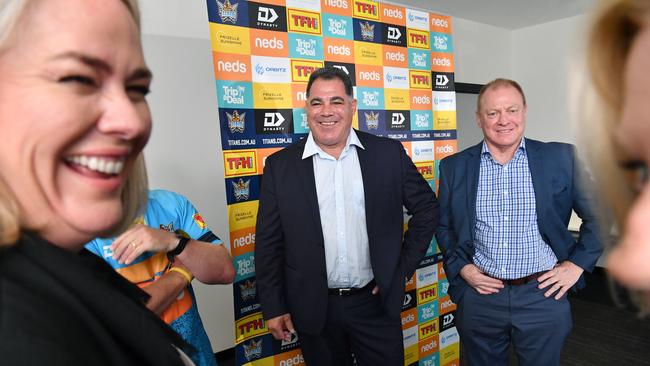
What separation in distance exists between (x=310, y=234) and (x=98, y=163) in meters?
1.53

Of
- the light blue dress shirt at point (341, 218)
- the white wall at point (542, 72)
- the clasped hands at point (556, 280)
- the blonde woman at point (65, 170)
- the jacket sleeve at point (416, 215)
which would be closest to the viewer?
the blonde woman at point (65, 170)

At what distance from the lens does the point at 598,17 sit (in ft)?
1.42

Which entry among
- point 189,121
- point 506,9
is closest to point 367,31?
point 189,121

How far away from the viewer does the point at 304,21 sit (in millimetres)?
2377

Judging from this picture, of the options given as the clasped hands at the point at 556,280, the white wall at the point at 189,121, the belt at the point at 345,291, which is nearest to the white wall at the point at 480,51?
the white wall at the point at 189,121

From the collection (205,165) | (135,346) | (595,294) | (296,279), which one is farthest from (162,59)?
(595,294)

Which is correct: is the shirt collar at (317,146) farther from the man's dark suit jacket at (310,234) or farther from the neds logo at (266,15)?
the neds logo at (266,15)

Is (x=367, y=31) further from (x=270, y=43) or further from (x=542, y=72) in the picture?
(x=542, y=72)

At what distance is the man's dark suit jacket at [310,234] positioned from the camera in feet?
6.48

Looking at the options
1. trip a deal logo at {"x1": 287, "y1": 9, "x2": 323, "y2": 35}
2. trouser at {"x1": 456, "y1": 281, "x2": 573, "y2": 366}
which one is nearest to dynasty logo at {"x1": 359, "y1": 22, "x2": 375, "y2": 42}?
trip a deal logo at {"x1": 287, "y1": 9, "x2": 323, "y2": 35}

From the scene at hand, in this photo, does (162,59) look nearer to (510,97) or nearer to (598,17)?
(510,97)

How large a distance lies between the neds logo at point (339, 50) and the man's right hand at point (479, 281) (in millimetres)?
1500

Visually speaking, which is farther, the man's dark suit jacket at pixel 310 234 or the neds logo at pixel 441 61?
the neds logo at pixel 441 61

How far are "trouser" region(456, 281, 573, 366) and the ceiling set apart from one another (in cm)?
342
